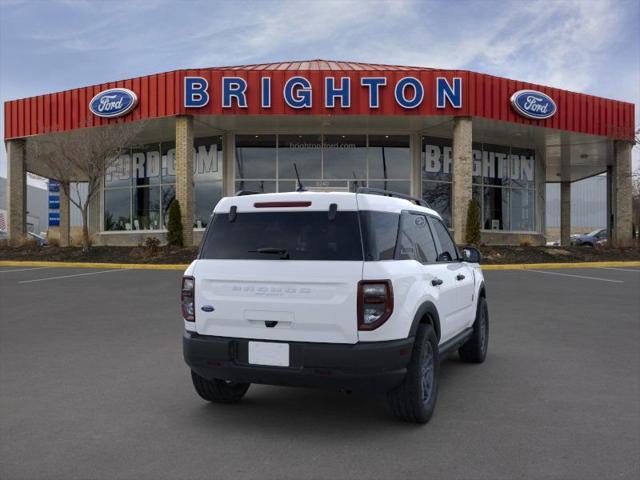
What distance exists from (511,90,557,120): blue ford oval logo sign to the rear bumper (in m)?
19.5

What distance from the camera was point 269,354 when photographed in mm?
4012

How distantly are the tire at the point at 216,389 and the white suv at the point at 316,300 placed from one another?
0.02 meters

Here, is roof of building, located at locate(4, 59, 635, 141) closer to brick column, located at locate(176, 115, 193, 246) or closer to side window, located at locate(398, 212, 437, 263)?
brick column, located at locate(176, 115, 193, 246)

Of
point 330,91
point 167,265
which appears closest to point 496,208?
point 330,91

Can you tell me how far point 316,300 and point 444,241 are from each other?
2.26 meters

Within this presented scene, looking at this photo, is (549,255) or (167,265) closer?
(167,265)

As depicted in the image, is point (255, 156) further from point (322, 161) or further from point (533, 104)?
point (533, 104)

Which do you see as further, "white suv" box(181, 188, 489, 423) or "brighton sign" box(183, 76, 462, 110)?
"brighton sign" box(183, 76, 462, 110)

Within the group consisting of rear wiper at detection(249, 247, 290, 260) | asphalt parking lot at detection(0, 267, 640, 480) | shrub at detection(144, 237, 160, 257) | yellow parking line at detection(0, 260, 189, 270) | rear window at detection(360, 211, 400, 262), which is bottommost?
asphalt parking lot at detection(0, 267, 640, 480)

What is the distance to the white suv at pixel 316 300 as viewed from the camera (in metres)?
3.88

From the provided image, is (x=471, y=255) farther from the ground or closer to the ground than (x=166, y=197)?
closer to the ground

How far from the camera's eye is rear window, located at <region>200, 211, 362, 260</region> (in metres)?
4.06

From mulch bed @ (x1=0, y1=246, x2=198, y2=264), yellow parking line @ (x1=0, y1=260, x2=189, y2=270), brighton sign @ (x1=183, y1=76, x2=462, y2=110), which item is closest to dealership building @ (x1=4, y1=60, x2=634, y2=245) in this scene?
brighton sign @ (x1=183, y1=76, x2=462, y2=110)

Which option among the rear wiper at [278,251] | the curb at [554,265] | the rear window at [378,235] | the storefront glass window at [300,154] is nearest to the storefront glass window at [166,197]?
the storefront glass window at [300,154]
